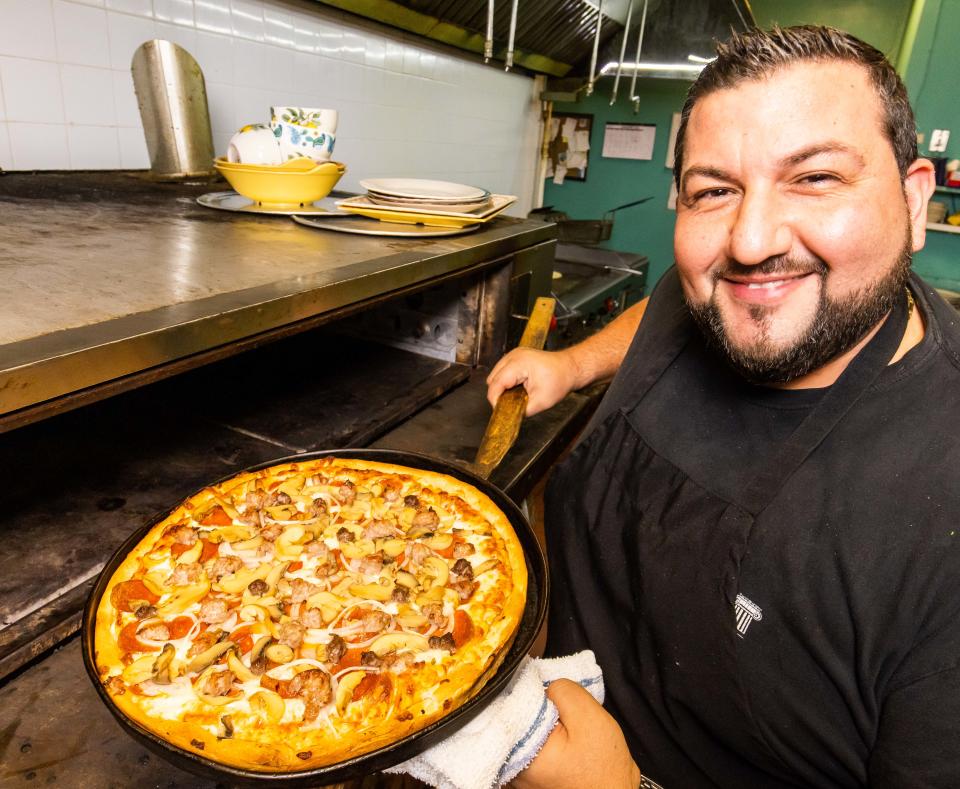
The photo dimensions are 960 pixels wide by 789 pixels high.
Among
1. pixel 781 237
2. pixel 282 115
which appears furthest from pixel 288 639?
pixel 282 115

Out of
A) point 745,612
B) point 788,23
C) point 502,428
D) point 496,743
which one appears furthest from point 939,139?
point 496,743

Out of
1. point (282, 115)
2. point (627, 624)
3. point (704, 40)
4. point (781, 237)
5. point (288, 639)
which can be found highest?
point (704, 40)

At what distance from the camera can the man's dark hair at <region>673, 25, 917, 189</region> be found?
0.93 meters

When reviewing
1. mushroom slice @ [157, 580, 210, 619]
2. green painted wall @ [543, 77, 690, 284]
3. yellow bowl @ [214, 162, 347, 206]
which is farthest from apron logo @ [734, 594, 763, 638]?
green painted wall @ [543, 77, 690, 284]

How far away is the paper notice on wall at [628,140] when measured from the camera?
16.0ft

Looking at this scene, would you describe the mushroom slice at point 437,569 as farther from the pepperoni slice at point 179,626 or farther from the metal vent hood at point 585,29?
the metal vent hood at point 585,29

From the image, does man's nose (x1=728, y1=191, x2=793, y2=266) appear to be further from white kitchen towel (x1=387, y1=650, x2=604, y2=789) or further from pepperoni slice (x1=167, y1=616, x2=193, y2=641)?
pepperoni slice (x1=167, y1=616, x2=193, y2=641)

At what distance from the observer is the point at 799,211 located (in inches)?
37.1

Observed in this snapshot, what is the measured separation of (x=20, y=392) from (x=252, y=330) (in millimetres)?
341

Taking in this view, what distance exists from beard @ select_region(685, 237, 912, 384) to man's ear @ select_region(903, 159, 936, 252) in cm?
5

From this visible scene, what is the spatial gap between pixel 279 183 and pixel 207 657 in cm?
127

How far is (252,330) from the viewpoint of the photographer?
0.94 meters

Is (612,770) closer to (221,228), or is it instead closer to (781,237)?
(781,237)

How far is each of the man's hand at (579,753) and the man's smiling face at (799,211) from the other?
625mm
